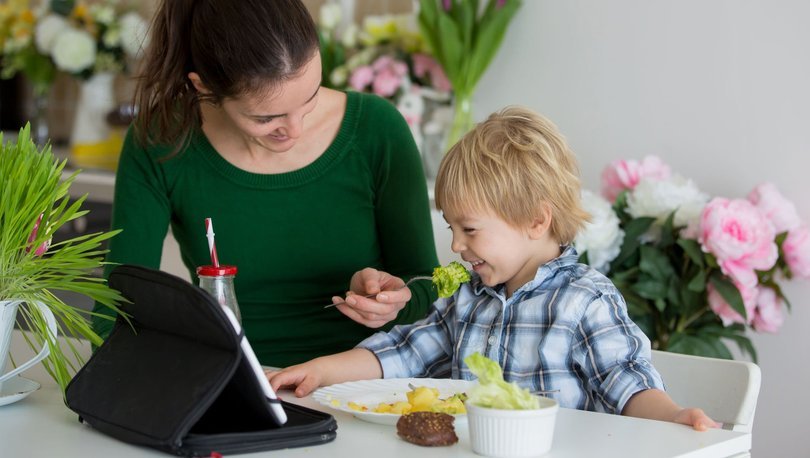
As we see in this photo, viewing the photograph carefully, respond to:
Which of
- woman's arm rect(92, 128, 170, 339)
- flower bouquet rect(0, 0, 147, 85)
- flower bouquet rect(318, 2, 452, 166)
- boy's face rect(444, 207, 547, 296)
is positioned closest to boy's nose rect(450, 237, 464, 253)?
boy's face rect(444, 207, 547, 296)

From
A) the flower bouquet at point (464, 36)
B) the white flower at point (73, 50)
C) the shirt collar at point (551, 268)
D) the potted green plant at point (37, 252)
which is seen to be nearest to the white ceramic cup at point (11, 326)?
the potted green plant at point (37, 252)

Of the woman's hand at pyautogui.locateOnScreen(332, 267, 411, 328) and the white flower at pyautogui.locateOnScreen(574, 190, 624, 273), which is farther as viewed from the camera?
the white flower at pyautogui.locateOnScreen(574, 190, 624, 273)

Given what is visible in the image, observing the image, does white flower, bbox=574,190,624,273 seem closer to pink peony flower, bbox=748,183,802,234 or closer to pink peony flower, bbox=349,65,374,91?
pink peony flower, bbox=748,183,802,234

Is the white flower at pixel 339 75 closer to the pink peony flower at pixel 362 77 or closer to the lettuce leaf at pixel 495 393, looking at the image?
the pink peony flower at pixel 362 77

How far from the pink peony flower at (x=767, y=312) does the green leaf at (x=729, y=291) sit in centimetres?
10

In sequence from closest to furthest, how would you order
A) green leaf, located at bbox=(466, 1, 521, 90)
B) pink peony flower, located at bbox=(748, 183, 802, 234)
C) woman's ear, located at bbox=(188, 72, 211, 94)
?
1. woman's ear, located at bbox=(188, 72, 211, 94)
2. pink peony flower, located at bbox=(748, 183, 802, 234)
3. green leaf, located at bbox=(466, 1, 521, 90)

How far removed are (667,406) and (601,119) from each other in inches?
63.8

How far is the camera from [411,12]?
11.0ft

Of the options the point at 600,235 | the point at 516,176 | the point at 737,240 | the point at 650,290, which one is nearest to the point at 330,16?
the point at 600,235

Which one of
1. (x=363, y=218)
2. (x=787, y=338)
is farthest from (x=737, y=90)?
(x=363, y=218)

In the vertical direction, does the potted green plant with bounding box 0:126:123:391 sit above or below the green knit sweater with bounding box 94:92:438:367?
above

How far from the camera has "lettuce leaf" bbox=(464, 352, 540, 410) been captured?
1040 millimetres

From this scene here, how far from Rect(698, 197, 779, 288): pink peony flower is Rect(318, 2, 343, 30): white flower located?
152 cm

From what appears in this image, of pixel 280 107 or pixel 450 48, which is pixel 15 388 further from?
pixel 450 48
